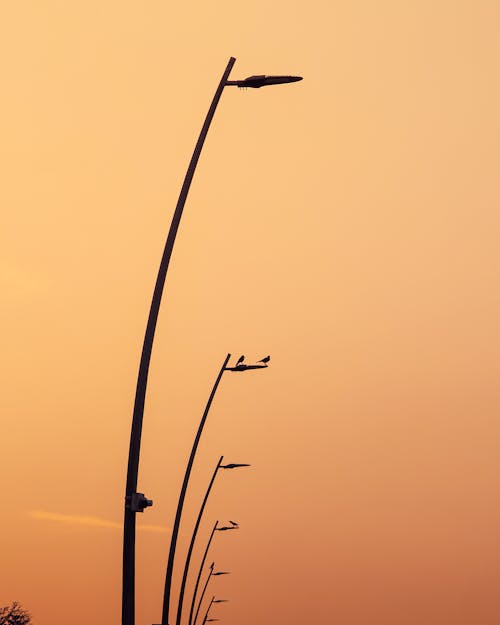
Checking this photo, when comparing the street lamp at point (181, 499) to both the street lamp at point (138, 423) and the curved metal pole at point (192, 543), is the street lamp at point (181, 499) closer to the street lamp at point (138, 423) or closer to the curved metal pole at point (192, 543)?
the curved metal pole at point (192, 543)

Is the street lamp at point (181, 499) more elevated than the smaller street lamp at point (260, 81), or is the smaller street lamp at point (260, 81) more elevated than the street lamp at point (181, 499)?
the smaller street lamp at point (260, 81)

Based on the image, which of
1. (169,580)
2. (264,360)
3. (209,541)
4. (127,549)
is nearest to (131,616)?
(127,549)

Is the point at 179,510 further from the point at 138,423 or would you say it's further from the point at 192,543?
the point at 138,423

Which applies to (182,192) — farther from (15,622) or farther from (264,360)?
(15,622)

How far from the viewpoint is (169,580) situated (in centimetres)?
3897

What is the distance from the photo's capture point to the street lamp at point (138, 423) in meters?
18.1

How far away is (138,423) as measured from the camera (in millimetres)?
18469

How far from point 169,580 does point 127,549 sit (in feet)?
70.0

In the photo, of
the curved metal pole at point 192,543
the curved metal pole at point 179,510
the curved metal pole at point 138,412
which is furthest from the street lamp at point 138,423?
the curved metal pole at point 192,543

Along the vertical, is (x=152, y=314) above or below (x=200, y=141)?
below

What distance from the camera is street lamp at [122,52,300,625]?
1812cm

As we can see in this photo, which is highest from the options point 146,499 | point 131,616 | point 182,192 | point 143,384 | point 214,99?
point 214,99

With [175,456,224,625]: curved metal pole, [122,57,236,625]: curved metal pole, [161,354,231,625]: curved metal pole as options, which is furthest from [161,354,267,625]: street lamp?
[122,57,236,625]: curved metal pole

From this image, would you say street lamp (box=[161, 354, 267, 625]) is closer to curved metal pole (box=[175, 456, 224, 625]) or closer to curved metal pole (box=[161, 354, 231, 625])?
curved metal pole (box=[161, 354, 231, 625])
